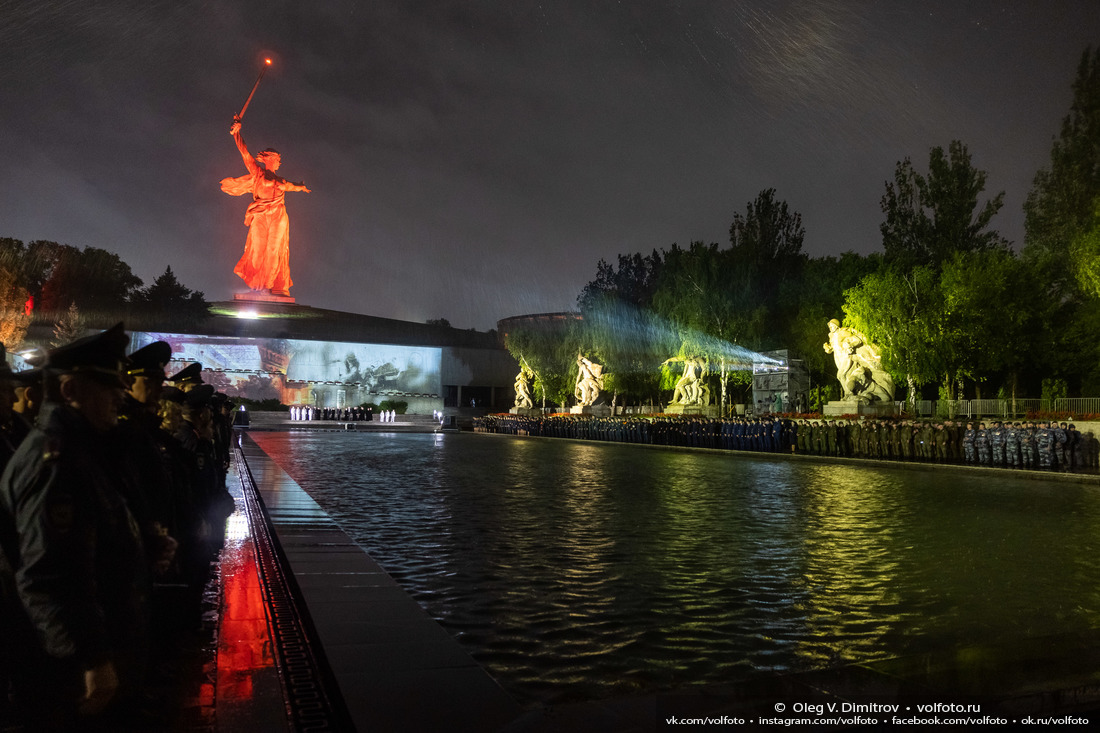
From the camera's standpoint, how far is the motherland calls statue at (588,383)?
48156 mm

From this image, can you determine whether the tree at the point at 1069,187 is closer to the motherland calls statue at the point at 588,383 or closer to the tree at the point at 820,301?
the tree at the point at 820,301

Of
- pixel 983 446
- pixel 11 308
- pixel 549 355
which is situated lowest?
pixel 983 446

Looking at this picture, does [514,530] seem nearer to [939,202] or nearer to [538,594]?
[538,594]

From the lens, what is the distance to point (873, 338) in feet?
118

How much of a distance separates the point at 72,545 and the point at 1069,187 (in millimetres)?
45577

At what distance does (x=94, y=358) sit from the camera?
283 cm

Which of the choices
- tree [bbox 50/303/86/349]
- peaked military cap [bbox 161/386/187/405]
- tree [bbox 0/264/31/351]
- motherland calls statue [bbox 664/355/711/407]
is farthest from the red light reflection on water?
tree [bbox 50/303/86/349]

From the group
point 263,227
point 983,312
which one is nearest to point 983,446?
point 983,312

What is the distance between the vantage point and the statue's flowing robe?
195ft

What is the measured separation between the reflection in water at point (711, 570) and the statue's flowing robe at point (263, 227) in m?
49.5

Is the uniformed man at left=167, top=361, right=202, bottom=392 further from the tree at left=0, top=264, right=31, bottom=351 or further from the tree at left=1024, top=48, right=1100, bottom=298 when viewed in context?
the tree at left=0, top=264, right=31, bottom=351

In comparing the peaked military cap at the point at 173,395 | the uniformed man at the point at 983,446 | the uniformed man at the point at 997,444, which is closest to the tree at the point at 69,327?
the uniformed man at the point at 983,446

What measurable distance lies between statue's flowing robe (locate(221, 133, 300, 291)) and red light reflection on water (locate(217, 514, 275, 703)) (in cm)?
5576

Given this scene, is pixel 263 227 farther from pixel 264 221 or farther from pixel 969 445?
pixel 969 445
